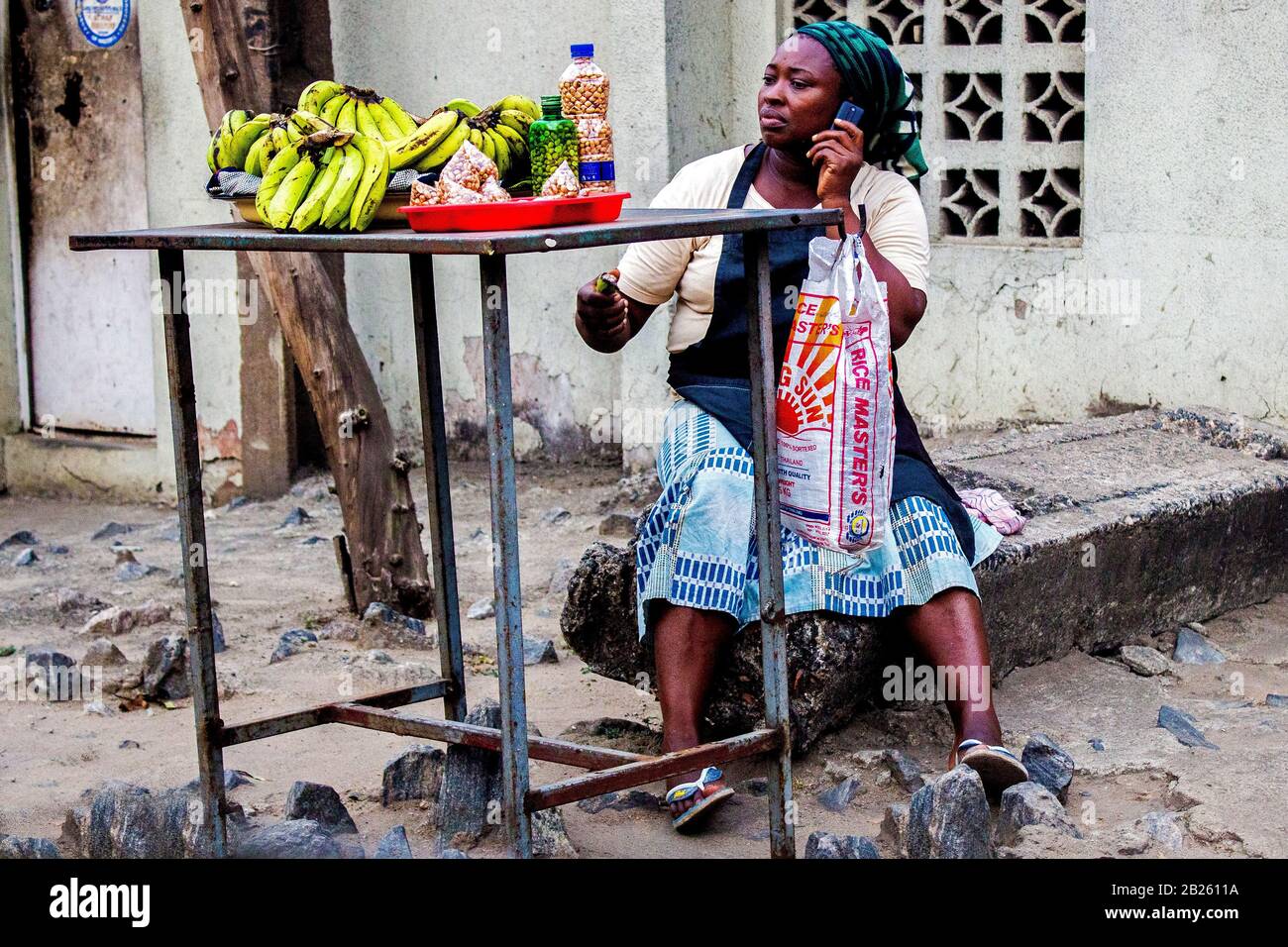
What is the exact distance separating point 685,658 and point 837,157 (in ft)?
3.82

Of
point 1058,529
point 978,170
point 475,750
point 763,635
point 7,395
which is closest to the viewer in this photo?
point 763,635

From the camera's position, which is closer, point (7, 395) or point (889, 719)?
point (889, 719)

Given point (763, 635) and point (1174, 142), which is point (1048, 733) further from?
point (1174, 142)

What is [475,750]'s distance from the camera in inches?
139

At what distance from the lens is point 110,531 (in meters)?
6.96

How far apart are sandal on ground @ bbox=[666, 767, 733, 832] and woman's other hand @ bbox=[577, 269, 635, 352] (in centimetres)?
97

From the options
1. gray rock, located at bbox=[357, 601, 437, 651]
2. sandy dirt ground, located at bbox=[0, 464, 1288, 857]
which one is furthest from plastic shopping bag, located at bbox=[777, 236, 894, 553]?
gray rock, located at bbox=[357, 601, 437, 651]

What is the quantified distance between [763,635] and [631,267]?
96 centimetres

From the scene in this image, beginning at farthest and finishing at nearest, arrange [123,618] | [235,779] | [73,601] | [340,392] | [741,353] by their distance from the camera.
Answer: [73,601] < [123,618] < [340,392] < [235,779] < [741,353]

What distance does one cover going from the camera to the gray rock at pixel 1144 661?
4445mm

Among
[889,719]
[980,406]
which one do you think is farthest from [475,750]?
[980,406]

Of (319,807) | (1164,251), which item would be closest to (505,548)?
(319,807)

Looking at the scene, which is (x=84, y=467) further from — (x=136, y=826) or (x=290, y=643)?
(x=136, y=826)

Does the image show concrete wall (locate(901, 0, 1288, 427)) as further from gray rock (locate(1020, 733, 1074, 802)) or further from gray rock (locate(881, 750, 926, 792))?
gray rock (locate(881, 750, 926, 792))
